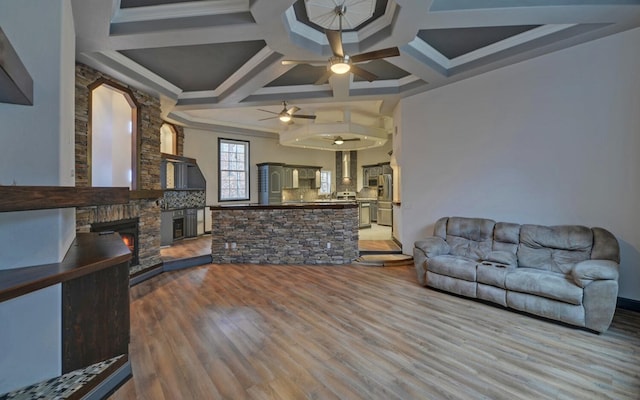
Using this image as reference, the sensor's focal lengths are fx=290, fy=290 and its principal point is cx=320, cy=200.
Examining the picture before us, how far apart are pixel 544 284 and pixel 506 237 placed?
40.1 inches

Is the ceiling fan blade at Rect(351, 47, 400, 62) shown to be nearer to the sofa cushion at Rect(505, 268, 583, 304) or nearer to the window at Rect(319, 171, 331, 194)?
the sofa cushion at Rect(505, 268, 583, 304)

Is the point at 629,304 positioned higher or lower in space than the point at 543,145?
lower

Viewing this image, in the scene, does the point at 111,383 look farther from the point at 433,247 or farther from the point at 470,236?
the point at 470,236

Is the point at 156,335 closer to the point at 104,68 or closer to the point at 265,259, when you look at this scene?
the point at 265,259

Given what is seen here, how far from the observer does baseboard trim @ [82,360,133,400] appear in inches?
77.1

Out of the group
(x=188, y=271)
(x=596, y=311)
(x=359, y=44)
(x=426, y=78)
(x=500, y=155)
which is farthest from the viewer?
(x=188, y=271)

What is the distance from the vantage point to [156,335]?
9.56 ft

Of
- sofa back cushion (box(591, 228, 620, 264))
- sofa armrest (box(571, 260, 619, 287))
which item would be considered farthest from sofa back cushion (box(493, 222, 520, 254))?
sofa armrest (box(571, 260, 619, 287))

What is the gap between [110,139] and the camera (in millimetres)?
5527

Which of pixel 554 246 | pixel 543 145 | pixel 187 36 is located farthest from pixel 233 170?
pixel 554 246

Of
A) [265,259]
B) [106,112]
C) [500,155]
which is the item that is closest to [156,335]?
[265,259]

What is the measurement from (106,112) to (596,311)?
7.77 m

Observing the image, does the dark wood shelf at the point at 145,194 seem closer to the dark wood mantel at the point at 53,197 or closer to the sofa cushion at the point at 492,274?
the dark wood mantel at the point at 53,197

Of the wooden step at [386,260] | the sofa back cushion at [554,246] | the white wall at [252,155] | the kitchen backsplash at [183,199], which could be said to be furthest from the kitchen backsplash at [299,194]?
the sofa back cushion at [554,246]
